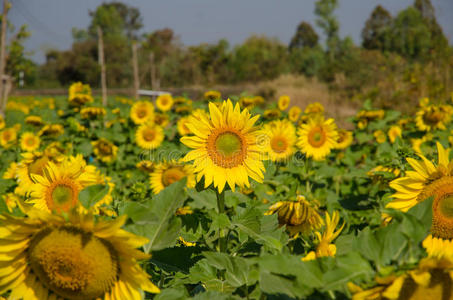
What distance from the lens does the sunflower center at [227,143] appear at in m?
1.58

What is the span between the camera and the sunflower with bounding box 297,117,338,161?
3.95 metres

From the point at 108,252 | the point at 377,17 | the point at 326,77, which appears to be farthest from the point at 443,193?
the point at 377,17

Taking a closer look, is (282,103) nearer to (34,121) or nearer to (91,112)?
(91,112)

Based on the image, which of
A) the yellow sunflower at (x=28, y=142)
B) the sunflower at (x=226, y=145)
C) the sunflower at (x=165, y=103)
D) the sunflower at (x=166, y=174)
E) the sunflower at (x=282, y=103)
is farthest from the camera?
the sunflower at (x=165, y=103)

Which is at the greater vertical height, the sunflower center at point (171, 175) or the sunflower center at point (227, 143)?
the sunflower center at point (227, 143)

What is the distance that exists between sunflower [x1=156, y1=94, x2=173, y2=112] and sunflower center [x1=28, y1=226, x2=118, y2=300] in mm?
5194

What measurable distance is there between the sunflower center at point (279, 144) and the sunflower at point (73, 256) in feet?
10.1

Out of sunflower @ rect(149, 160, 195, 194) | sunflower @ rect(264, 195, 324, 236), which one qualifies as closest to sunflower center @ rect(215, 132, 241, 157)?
sunflower @ rect(264, 195, 324, 236)

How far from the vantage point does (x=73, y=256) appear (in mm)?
873

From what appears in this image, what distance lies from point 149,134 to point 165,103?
0.93m

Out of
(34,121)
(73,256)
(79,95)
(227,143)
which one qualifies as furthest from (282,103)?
(73,256)

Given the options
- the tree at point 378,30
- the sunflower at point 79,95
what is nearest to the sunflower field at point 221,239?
the sunflower at point 79,95

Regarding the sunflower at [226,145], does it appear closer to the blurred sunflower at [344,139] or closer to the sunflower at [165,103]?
the blurred sunflower at [344,139]

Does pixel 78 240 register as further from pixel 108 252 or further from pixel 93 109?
pixel 93 109
